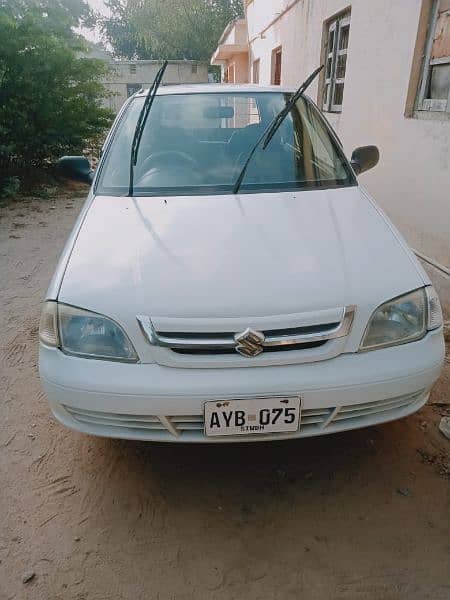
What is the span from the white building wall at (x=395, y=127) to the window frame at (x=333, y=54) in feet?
0.54

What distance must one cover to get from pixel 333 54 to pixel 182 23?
2752 cm

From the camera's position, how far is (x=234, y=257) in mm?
1860

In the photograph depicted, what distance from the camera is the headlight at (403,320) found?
1.71 m

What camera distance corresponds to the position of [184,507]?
1.87 m

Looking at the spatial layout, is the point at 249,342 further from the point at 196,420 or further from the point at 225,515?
the point at 225,515

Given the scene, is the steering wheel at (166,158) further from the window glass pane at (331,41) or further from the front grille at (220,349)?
the window glass pane at (331,41)

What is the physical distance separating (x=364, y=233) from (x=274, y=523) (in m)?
1.30

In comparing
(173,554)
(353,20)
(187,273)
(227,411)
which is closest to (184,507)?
(173,554)

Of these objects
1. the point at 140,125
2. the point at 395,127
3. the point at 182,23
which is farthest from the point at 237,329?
the point at 182,23

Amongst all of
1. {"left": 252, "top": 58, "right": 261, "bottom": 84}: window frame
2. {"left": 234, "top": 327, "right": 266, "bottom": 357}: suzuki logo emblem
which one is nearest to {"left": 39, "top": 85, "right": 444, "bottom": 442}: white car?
{"left": 234, "top": 327, "right": 266, "bottom": 357}: suzuki logo emblem

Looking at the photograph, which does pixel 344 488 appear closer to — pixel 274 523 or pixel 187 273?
pixel 274 523

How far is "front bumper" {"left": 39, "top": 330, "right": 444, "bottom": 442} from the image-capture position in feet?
5.22

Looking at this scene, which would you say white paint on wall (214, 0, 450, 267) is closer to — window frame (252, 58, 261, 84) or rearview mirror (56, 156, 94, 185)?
rearview mirror (56, 156, 94, 185)

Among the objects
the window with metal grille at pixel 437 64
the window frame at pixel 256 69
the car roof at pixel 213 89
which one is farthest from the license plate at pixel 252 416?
the window frame at pixel 256 69
